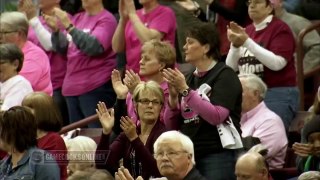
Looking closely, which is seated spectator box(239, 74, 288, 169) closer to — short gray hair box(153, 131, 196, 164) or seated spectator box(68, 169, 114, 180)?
short gray hair box(153, 131, 196, 164)

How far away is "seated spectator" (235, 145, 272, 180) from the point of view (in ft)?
27.0

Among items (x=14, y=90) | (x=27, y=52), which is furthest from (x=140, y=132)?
(x=27, y=52)

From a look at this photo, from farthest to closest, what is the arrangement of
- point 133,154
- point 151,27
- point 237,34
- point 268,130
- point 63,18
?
point 63,18
point 151,27
point 237,34
point 268,130
point 133,154

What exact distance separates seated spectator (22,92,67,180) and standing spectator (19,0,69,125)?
2.39m

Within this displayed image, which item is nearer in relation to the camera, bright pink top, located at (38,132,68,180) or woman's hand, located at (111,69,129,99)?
bright pink top, located at (38,132,68,180)

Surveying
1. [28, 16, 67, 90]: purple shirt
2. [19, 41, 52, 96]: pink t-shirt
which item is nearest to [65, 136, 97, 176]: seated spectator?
[19, 41, 52, 96]: pink t-shirt

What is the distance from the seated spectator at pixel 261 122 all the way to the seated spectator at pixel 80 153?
1.22m

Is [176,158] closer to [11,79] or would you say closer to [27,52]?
[11,79]

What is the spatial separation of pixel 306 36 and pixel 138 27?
1.74m

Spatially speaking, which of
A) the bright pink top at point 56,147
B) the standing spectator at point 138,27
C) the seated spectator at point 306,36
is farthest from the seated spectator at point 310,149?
the seated spectator at point 306,36

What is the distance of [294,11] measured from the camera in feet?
38.6

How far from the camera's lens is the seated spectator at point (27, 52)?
10258mm

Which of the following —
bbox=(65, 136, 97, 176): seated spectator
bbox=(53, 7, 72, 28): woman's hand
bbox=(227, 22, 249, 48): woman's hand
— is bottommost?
bbox=(65, 136, 97, 176): seated spectator

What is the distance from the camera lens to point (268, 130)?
372 inches
